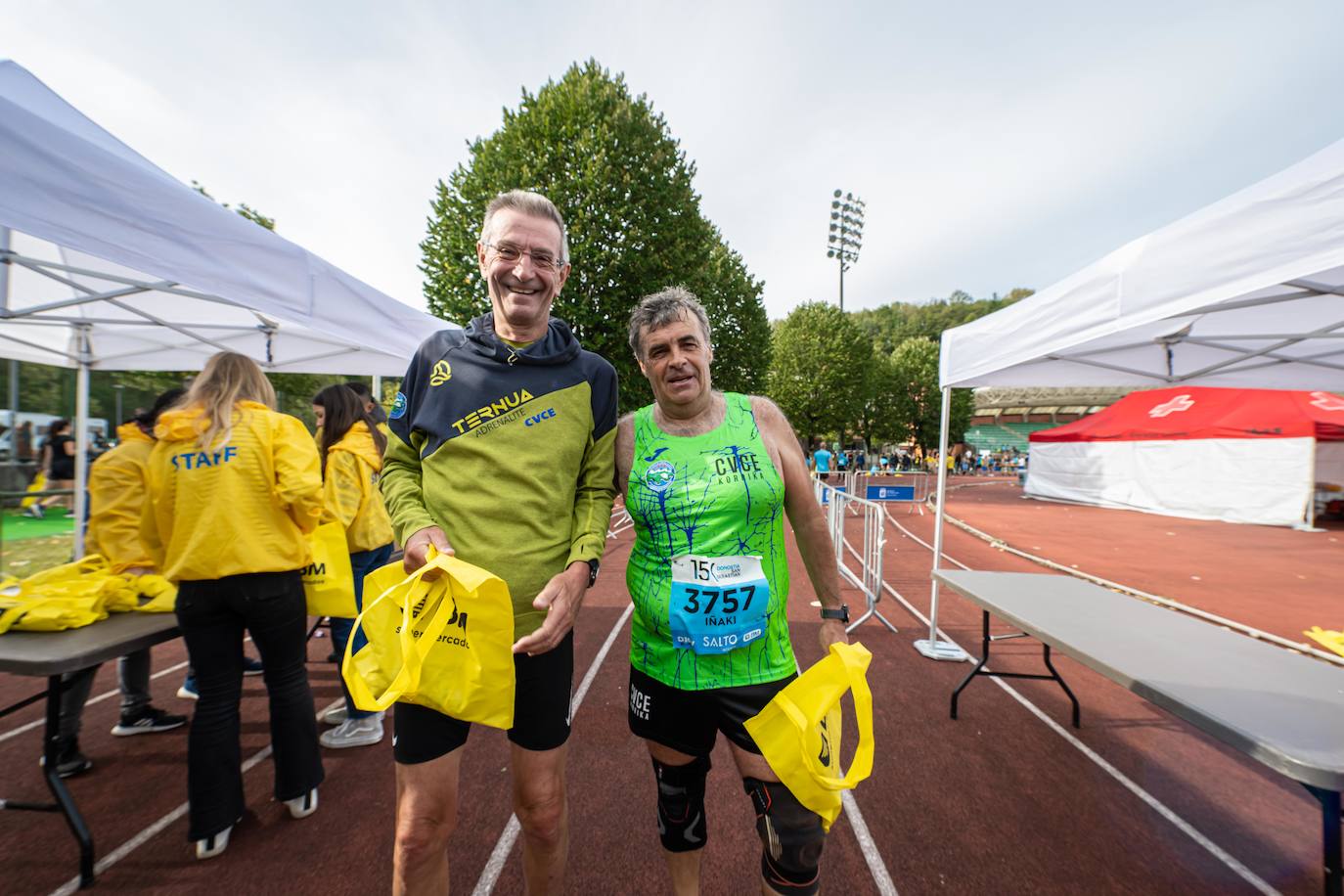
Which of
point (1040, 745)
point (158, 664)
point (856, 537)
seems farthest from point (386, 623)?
point (856, 537)

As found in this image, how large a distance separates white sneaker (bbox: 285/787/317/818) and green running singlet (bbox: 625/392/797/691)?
2265mm

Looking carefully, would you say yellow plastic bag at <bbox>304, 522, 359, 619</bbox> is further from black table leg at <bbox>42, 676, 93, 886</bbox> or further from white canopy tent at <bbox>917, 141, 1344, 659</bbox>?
white canopy tent at <bbox>917, 141, 1344, 659</bbox>

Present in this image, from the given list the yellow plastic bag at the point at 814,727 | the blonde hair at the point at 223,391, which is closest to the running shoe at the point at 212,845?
the blonde hair at the point at 223,391

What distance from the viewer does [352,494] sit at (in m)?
3.35

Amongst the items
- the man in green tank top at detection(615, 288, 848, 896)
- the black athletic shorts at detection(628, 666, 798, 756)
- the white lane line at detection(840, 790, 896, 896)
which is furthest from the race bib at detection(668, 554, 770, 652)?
the white lane line at detection(840, 790, 896, 896)

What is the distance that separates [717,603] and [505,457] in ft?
2.61

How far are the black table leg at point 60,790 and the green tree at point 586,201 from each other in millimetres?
9283

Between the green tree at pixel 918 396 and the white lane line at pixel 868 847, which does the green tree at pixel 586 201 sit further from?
the green tree at pixel 918 396

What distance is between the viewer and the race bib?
5.22 feet

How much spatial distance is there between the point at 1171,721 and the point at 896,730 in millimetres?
2072

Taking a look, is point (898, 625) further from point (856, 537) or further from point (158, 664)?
point (158, 664)

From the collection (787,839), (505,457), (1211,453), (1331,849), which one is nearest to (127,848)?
(505,457)

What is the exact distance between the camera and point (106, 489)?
9.78ft

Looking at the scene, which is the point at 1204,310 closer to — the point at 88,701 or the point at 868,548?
the point at 868,548
